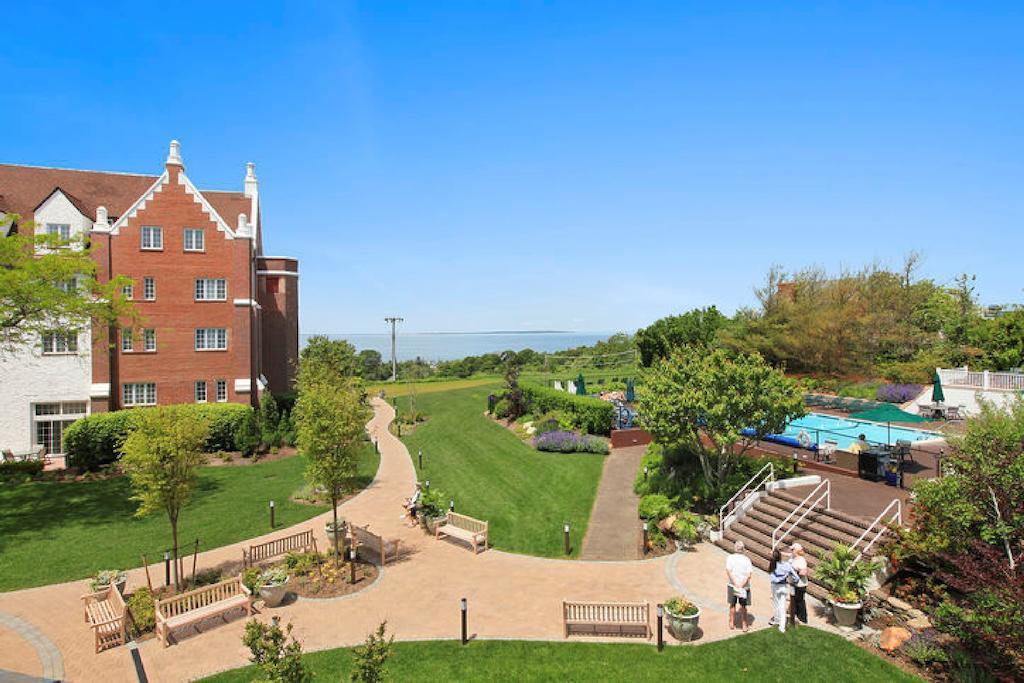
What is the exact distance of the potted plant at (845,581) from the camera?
41.6ft

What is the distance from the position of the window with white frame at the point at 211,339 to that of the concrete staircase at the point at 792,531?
3038 cm

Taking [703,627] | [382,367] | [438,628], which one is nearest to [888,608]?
[703,627]

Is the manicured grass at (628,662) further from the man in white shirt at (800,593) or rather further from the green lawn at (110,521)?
the green lawn at (110,521)

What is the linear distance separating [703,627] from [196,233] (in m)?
34.5

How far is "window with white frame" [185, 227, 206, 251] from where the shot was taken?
111ft

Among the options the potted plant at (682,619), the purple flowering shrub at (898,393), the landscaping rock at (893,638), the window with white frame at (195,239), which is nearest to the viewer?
the landscaping rock at (893,638)

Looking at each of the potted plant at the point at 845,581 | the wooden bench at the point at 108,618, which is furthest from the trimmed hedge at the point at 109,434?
the potted plant at the point at 845,581

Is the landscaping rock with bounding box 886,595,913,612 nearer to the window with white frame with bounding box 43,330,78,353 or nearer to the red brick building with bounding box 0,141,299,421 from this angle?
the red brick building with bounding box 0,141,299,421

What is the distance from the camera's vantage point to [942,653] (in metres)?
11.1

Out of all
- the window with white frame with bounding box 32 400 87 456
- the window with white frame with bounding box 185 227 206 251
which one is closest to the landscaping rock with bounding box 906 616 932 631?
the window with white frame with bounding box 185 227 206 251

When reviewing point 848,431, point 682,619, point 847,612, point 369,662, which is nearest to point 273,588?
point 369,662

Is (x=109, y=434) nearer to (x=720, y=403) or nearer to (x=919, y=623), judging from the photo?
(x=720, y=403)

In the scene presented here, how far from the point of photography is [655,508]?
18.8 meters

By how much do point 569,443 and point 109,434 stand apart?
2381 cm
